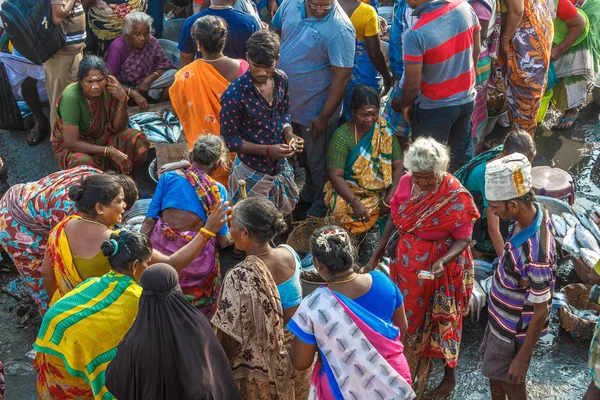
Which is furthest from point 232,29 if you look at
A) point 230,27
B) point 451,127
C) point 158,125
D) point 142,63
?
point 451,127

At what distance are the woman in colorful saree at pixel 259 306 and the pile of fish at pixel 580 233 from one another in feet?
8.01

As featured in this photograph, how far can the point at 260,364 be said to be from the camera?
3.49 meters

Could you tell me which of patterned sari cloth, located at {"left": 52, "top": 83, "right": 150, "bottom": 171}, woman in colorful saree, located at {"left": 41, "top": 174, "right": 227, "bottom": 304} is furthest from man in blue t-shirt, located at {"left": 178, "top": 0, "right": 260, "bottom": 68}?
woman in colorful saree, located at {"left": 41, "top": 174, "right": 227, "bottom": 304}

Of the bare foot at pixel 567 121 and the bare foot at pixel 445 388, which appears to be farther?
the bare foot at pixel 567 121

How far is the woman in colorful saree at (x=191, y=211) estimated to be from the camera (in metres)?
4.17

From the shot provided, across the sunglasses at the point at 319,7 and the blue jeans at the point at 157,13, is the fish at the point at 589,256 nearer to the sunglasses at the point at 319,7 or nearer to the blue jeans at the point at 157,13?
the sunglasses at the point at 319,7

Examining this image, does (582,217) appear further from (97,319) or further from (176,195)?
(97,319)

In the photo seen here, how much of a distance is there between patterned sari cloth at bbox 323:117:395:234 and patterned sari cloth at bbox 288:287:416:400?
2.19 metres

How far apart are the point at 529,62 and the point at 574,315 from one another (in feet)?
8.44

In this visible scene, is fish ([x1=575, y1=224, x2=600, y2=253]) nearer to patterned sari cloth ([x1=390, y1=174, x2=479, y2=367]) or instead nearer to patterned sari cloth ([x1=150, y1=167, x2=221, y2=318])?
patterned sari cloth ([x1=390, y1=174, x2=479, y2=367])

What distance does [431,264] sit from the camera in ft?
13.4

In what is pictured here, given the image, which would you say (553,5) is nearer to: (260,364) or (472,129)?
(472,129)

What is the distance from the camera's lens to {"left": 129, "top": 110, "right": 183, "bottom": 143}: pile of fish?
6016 mm

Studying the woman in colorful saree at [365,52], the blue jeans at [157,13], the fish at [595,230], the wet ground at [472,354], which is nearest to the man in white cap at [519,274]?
the wet ground at [472,354]
